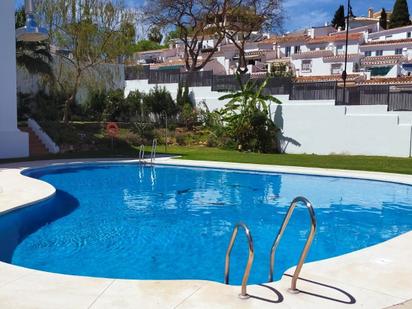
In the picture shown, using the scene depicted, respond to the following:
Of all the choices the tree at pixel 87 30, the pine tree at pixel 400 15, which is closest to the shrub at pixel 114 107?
the tree at pixel 87 30

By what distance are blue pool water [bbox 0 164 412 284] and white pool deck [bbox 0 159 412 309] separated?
1374 mm

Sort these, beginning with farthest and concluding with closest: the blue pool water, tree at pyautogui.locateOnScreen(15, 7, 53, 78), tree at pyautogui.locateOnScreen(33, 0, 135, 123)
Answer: tree at pyautogui.locateOnScreen(33, 0, 135, 123)
tree at pyautogui.locateOnScreen(15, 7, 53, 78)
the blue pool water

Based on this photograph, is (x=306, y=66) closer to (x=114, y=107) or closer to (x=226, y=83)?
(x=226, y=83)

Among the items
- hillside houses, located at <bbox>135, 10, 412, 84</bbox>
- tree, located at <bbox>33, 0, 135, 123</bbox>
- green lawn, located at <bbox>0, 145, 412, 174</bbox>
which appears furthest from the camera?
hillside houses, located at <bbox>135, 10, 412, 84</bbox>

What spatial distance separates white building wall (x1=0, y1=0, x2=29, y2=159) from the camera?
1875 cm

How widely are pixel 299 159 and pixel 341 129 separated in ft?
11.3

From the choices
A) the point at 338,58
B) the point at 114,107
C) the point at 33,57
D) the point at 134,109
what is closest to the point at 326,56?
the point at 338,58

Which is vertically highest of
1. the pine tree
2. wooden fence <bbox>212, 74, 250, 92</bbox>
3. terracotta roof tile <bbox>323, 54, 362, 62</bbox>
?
the pine tree

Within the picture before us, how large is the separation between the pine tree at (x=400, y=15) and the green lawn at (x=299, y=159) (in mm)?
62608

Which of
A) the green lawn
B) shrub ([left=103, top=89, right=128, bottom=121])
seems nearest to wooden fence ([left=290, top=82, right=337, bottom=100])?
the green lawn

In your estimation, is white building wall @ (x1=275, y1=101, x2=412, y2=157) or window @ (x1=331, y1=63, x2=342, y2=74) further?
A: window @ (x1=331, y1=63, x2=342, y2=74)

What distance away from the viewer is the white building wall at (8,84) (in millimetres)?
18750

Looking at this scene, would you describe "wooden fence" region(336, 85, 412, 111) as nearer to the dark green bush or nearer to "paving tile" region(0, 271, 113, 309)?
the dark green bush

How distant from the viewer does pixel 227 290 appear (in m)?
5.28
